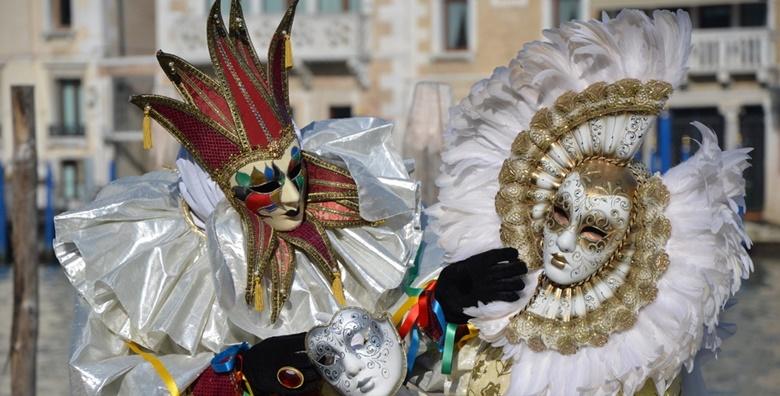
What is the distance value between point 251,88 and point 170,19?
14.3 m

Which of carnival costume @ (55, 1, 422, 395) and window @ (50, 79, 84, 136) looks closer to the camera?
carnival costume @ (55, 1, 422, 395)

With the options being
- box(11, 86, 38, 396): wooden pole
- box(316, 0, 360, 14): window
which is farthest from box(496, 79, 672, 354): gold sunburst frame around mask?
box(316, 0, 360, 14): window

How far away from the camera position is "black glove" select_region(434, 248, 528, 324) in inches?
86.4

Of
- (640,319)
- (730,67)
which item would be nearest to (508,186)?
(640,319)

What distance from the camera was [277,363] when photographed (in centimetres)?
234

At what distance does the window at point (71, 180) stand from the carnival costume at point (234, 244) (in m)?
15.0

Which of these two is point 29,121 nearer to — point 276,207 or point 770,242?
point 276,207

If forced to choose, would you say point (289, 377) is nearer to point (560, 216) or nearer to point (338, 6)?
point (560, 216)

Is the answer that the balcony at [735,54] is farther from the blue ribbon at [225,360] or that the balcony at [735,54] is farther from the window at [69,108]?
the blue ribbon at [225,360]

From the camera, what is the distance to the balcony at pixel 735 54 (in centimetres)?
1473

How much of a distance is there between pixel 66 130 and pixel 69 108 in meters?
0.36

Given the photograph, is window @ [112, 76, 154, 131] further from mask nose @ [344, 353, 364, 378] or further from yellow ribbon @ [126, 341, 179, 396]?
mask nose @ [344, 353, 364, 378]

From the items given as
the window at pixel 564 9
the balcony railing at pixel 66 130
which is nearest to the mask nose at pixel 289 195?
the window at pixel 564 9

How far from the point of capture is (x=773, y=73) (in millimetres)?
14750
